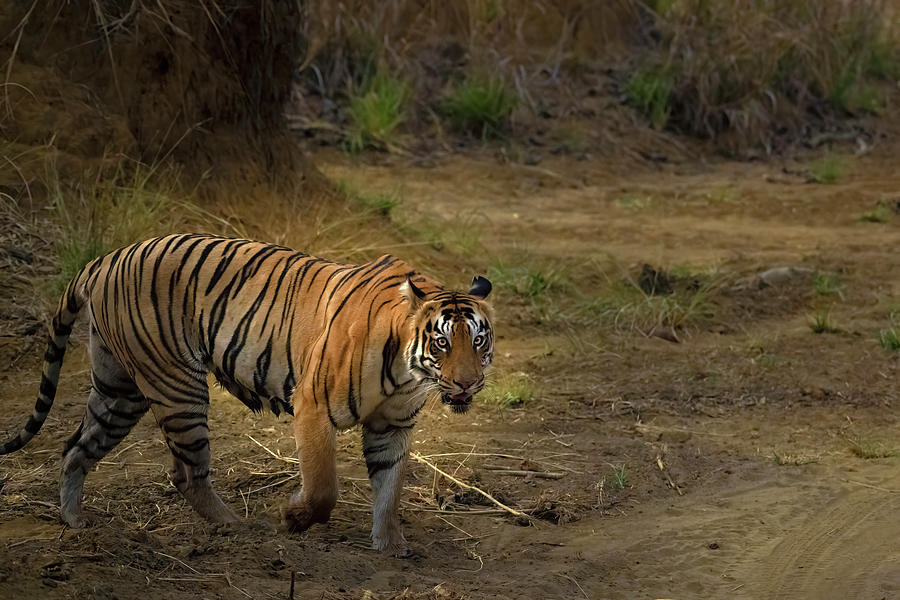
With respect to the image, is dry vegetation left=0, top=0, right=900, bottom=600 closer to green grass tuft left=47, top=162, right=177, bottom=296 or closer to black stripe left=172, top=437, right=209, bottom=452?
green grass tuft left=47, top=162, right=177, bottom=296

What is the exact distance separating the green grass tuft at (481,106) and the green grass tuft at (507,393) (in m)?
5.90

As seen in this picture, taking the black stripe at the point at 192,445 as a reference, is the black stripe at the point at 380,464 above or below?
above

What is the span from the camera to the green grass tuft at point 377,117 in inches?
447

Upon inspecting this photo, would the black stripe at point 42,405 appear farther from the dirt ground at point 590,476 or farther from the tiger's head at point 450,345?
the tiger's head at point 450,345

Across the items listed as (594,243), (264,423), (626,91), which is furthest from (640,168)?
(264,423)

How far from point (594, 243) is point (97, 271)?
5037 millimetres

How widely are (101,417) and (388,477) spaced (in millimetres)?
1143

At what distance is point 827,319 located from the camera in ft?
23.7

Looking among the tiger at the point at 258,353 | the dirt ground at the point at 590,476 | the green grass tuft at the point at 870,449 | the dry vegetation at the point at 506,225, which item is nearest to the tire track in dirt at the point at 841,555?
the dirt ground at the point at 590,476

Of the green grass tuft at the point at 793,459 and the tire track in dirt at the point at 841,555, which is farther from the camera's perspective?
the green grass tuft at the point at 793,459

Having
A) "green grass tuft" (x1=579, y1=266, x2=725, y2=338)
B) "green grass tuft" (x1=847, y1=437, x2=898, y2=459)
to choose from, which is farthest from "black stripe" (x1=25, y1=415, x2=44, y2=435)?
"green grass tuft" (x1=579, y1=266, x2=725, y2=338)

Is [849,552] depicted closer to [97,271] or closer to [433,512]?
[433,512]

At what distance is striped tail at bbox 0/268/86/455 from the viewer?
178 inches

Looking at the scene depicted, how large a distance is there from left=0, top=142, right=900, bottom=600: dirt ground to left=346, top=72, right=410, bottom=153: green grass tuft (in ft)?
9.22
